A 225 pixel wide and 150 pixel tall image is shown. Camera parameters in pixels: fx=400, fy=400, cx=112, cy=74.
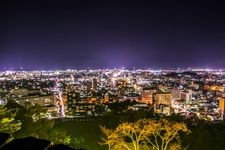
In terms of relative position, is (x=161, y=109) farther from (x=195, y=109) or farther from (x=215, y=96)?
(x=215, y=96)

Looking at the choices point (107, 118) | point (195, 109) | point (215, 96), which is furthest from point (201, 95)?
point (107, 118)

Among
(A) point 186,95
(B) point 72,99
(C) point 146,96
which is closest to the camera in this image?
(B) point 72,99

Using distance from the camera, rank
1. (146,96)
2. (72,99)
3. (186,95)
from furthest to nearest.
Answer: (186,95) < (146,96) < (72,99)

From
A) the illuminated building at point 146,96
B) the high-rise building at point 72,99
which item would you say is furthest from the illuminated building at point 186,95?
the high-rise building at point 72,99

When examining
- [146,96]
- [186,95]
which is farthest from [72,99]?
[186,95]

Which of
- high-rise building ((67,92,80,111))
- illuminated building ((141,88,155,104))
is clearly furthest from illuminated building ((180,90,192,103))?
high-rise building ((67,92,80,111))

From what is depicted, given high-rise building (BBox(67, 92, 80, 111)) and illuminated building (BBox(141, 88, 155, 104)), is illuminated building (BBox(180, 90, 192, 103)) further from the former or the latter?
high-rise building (BBox(67, 92, 80, 111))

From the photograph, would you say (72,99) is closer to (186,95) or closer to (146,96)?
(146,96)

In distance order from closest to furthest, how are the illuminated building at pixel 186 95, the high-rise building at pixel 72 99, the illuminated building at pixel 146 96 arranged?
1. the high-rise building at pixel 72 99
2. the illuminated building at pixel 146 96
3. the illuminated building at pixel 186 95

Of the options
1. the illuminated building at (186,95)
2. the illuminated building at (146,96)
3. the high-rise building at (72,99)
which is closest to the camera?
the high-rise building at (72,99)

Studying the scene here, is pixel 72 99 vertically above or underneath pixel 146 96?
above

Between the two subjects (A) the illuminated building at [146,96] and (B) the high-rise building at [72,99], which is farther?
(A) the illuminated building at [146,96]

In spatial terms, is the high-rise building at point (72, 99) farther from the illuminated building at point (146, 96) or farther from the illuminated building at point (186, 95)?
the illuminated building at point (186, 95)
